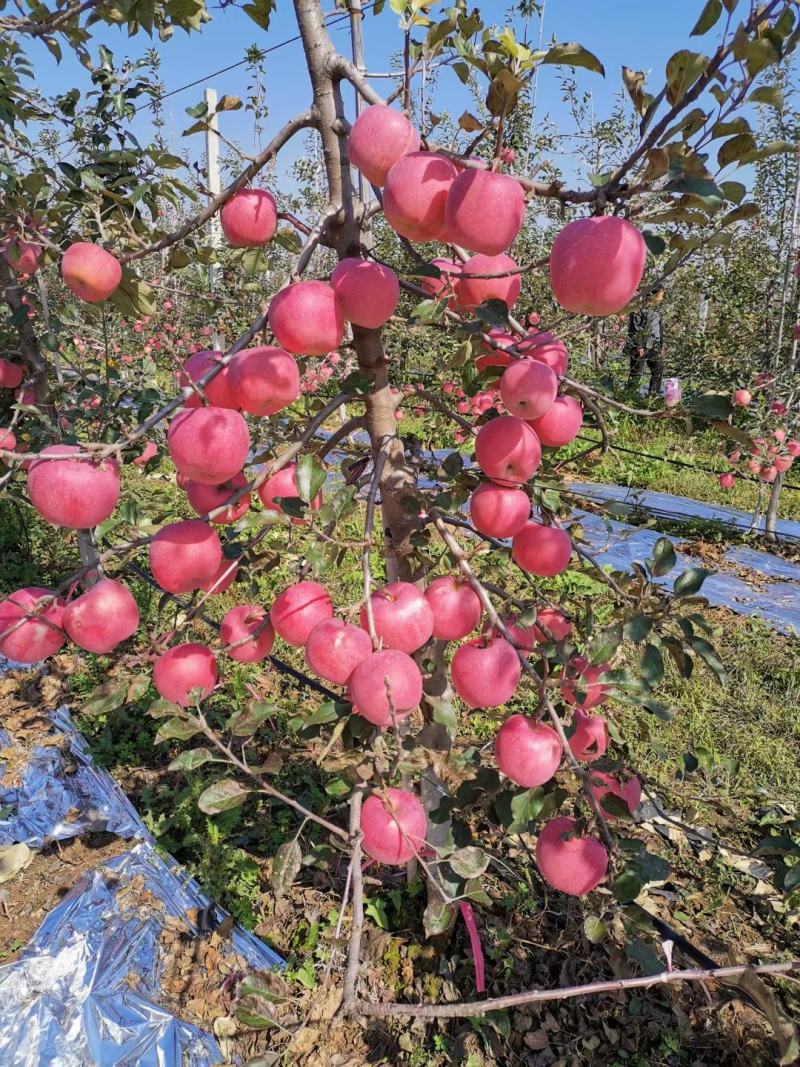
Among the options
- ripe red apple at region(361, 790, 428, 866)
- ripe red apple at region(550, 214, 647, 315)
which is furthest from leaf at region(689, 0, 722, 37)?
ripe red apple at region(361, 790, 428, 866)

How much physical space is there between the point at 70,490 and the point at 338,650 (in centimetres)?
37

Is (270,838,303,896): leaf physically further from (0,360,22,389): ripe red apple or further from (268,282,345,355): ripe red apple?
(0,360,22,389): ripe red apple

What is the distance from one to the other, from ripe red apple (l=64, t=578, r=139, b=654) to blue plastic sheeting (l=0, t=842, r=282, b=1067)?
110 cm

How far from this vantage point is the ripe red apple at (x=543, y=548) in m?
1.00

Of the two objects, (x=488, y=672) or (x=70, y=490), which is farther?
(x=488, y=672)

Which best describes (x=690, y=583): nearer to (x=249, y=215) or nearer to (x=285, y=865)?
(x=285, y=865)

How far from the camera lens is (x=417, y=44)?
89 centimetres

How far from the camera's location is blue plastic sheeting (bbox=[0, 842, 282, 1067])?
4.88ft

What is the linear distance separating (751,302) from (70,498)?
25.3ft

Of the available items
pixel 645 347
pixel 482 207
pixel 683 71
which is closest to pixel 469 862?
pixel 482 207

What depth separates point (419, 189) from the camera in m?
0.70

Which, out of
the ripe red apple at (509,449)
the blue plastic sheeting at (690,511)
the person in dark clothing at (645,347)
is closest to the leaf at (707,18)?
the ripe red apple at (509,449)

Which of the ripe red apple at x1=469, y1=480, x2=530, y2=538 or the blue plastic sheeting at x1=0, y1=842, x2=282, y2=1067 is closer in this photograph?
the ripe red apple at x1=469, y1=480, x2=530, y2=538

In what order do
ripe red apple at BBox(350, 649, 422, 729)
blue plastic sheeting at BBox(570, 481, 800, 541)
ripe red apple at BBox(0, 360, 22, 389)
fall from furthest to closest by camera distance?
blue plastic sheeting at BBox(570, 481, 800, 541), ripe red apple at BBox(0, 360, 22, 389), ripe red apple at BBox(350, 649, 422, 729)
